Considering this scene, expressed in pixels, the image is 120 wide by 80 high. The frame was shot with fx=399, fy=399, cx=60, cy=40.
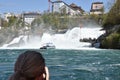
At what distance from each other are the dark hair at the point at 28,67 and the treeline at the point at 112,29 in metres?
75.0

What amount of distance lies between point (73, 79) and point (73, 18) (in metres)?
141

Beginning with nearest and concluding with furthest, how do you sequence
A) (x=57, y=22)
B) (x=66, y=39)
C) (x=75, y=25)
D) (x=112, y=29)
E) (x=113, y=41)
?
(x=113, y=41) < (x=112, y=29) < (x=66, y=39) < (x=75, y=25) < (x=57, y=22)

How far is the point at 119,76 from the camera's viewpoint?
72.1 ft

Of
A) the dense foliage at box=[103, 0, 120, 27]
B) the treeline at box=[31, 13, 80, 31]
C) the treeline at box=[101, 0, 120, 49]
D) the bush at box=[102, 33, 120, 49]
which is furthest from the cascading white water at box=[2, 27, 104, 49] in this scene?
the treeline at box=[31, 13, 80, 31]

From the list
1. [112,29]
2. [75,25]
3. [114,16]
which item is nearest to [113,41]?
[112,29]

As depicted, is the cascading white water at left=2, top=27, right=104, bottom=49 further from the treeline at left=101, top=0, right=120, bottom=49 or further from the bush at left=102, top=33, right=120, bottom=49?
the bush at left=102, top=33, right=120, bottom=49

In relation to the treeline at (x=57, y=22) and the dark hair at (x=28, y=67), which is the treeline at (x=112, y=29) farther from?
the dark hair at (x=28, y=67)

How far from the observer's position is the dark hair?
3158 mm

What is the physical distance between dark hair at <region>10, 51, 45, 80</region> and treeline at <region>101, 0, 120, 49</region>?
74963 mm

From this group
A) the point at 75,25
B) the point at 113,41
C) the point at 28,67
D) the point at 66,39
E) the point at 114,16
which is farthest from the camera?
the point at 75,25

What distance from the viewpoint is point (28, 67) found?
3.19 meters

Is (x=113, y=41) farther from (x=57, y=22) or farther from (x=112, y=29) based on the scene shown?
(x=57, y=22)

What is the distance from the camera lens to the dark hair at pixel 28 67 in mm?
3158

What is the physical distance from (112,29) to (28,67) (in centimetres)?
8731
